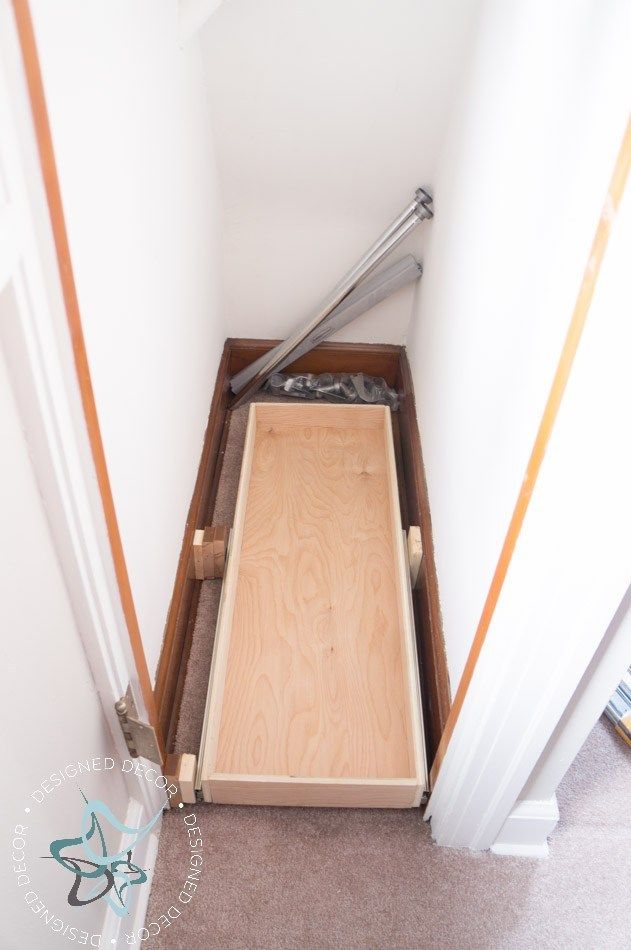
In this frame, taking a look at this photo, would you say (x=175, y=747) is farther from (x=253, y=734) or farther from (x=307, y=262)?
(x=307, y=262)

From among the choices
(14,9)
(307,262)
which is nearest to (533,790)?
(14,9)

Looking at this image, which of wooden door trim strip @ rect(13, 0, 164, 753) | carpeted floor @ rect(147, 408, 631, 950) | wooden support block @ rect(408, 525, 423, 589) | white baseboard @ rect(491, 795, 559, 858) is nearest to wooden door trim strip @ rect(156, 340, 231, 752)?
carpeted floor @ rect(147, 408, 631, 950)

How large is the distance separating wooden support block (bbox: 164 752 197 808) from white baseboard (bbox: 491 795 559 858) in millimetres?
580

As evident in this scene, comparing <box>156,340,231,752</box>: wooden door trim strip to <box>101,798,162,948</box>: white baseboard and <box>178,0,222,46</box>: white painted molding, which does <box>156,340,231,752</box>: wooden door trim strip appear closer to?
<box>101,798,162,948</box>: white baseboard

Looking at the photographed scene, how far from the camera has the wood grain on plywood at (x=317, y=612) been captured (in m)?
1.28

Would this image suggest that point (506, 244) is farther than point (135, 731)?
Yes

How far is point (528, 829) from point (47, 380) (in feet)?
3.76

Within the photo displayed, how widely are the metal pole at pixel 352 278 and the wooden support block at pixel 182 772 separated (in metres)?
1.26

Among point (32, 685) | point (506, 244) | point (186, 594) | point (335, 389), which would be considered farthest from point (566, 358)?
point (335, 389)

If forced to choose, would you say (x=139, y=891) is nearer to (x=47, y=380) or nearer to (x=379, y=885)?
(x=379, y=885)

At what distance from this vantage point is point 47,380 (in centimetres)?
65

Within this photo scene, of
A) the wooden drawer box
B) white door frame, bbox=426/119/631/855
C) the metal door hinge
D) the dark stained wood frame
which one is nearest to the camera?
white door frame, bbox=426/119/631/855

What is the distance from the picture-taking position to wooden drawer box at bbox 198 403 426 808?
1.23 m

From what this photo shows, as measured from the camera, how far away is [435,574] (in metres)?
1.50
